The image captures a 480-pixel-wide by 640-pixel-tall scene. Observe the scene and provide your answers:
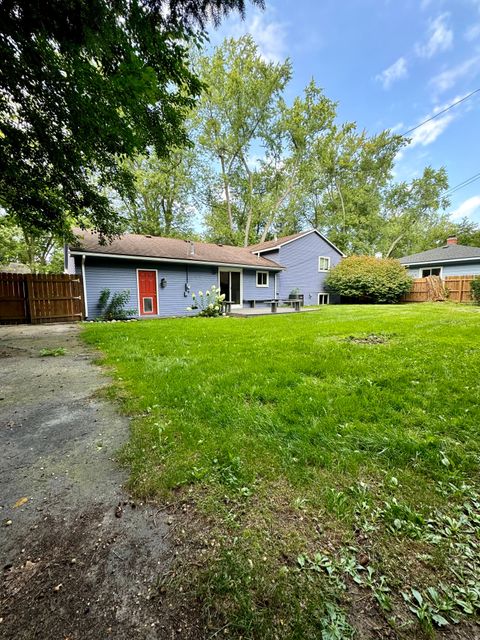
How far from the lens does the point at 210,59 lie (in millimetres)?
18578

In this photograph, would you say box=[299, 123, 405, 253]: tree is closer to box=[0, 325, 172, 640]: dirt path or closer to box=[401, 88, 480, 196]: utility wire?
box=[401, 88, 480, 196]: utility wire

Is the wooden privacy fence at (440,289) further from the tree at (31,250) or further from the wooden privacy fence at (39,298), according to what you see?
the tree at (31,250)

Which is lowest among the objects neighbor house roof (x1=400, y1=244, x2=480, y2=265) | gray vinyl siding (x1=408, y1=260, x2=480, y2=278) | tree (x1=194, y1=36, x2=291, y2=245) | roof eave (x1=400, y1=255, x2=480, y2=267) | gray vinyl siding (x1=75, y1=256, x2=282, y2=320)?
gray vinyl siding (x1=75, y1=256, x2=282, y2=320)

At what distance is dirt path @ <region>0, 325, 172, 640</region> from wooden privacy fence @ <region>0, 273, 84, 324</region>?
786 cm

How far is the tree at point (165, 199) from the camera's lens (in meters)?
19.6

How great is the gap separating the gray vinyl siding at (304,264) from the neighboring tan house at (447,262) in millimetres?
5993

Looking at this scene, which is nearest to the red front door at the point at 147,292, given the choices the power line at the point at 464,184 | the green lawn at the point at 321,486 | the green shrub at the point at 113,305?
the green shrub at the point at 113,305

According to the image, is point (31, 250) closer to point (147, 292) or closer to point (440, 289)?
point (147, 292)

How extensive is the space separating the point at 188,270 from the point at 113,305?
12.0 feet

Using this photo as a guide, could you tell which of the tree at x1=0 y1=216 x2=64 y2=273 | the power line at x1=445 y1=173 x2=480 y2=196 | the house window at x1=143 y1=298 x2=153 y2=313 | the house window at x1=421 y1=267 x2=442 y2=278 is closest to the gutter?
the house window at x1=143 y1=298 x2=153 y2=313

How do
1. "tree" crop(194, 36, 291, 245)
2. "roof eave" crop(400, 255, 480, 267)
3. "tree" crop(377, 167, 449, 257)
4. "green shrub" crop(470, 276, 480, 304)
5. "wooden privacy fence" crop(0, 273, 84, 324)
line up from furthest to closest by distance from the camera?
"tree" crop(377, 167, 449, 257) → "tree" crop(194, 36, 291, 245) → "roof eave" crop(400, 255, 480, 267) → "green shrub" crop(470, 276, 480, 304) → "wooden privacy fence" crop(0, 273, 84, 324)

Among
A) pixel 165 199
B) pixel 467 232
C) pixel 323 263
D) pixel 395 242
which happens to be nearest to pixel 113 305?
pixel 323 263

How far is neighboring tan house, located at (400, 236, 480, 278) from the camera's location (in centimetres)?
1652

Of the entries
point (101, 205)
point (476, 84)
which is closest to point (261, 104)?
point (476, 84)
